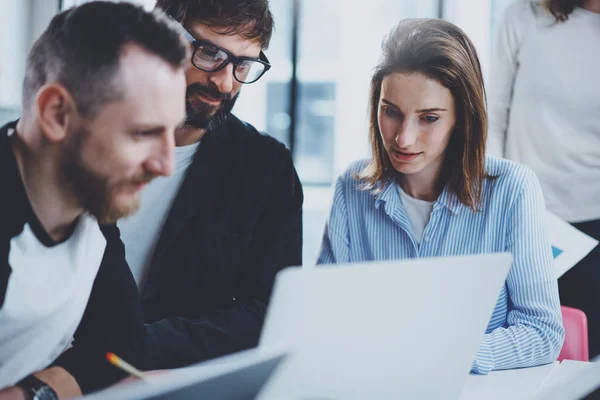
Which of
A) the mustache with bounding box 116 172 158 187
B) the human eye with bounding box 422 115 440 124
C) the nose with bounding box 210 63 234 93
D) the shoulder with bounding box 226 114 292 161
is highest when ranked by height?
the nose with bounding box 210 63 234 93

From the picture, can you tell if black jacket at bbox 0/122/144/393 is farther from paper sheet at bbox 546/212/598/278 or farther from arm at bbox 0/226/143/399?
paper sheet at bbox 546/212/598/278

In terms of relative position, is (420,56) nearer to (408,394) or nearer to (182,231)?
(182,231)

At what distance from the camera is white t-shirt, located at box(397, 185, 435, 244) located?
1.64 meters

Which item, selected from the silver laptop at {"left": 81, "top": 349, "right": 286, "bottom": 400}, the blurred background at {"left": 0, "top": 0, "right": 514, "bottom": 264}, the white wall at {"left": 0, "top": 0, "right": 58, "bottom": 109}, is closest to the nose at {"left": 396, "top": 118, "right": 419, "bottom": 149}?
the silver laptop at {"left": 81, "top": 349, "right": 286, "bottom": 400}

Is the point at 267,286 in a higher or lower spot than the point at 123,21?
lower

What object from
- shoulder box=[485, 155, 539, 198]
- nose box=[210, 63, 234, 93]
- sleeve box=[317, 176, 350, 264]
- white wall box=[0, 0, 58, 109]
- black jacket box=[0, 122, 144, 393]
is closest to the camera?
black jacket box=[0, 122, 144, 393]

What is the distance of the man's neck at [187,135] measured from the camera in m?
1.57

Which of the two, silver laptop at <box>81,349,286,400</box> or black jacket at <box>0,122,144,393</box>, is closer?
silver laptop at <box>81,349,286,400</box>

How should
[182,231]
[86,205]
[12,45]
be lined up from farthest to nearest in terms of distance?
1. [12,45]
2. [182,231]
3. [86,205]

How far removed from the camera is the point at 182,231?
5.07 feet

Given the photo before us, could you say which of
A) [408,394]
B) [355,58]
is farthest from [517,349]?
[355,58]

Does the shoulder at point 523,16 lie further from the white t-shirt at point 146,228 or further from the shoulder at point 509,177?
the white t-shirt at point 146,228

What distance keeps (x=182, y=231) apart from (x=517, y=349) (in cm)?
76

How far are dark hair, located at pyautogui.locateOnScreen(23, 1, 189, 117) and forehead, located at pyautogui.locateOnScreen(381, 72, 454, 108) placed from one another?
67cm
